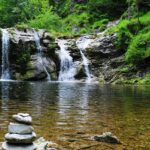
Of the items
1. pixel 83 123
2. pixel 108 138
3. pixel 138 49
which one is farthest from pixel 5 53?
pixel 108 138

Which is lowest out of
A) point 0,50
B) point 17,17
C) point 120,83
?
point 120,83

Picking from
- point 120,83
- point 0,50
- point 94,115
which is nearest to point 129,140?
point 94,115

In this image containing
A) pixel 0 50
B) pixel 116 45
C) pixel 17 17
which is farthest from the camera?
pixel 17 17

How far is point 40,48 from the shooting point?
6097 centimetres

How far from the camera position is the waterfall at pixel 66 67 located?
195ft

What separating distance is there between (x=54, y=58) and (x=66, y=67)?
2.27 m

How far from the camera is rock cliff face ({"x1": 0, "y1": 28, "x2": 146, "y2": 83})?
2258 inches

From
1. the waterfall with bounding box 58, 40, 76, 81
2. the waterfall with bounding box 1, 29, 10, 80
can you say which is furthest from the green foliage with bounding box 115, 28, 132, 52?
the waterfall with bounding box 1, 29, 10, 80

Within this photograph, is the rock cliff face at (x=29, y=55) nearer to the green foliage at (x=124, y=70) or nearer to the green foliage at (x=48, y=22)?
the green foliage at (x=124, y=70)

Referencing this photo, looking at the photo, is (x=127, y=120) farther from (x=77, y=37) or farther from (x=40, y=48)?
(x=77, y=37)

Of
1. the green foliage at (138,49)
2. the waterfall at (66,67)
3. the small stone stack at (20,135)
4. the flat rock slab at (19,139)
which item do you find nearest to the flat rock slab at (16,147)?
the small stone stack at (20,135)

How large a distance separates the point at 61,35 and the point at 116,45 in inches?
395

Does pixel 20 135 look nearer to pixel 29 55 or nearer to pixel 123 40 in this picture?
pixel 29 55

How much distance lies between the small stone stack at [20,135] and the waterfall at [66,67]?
50748 mm
